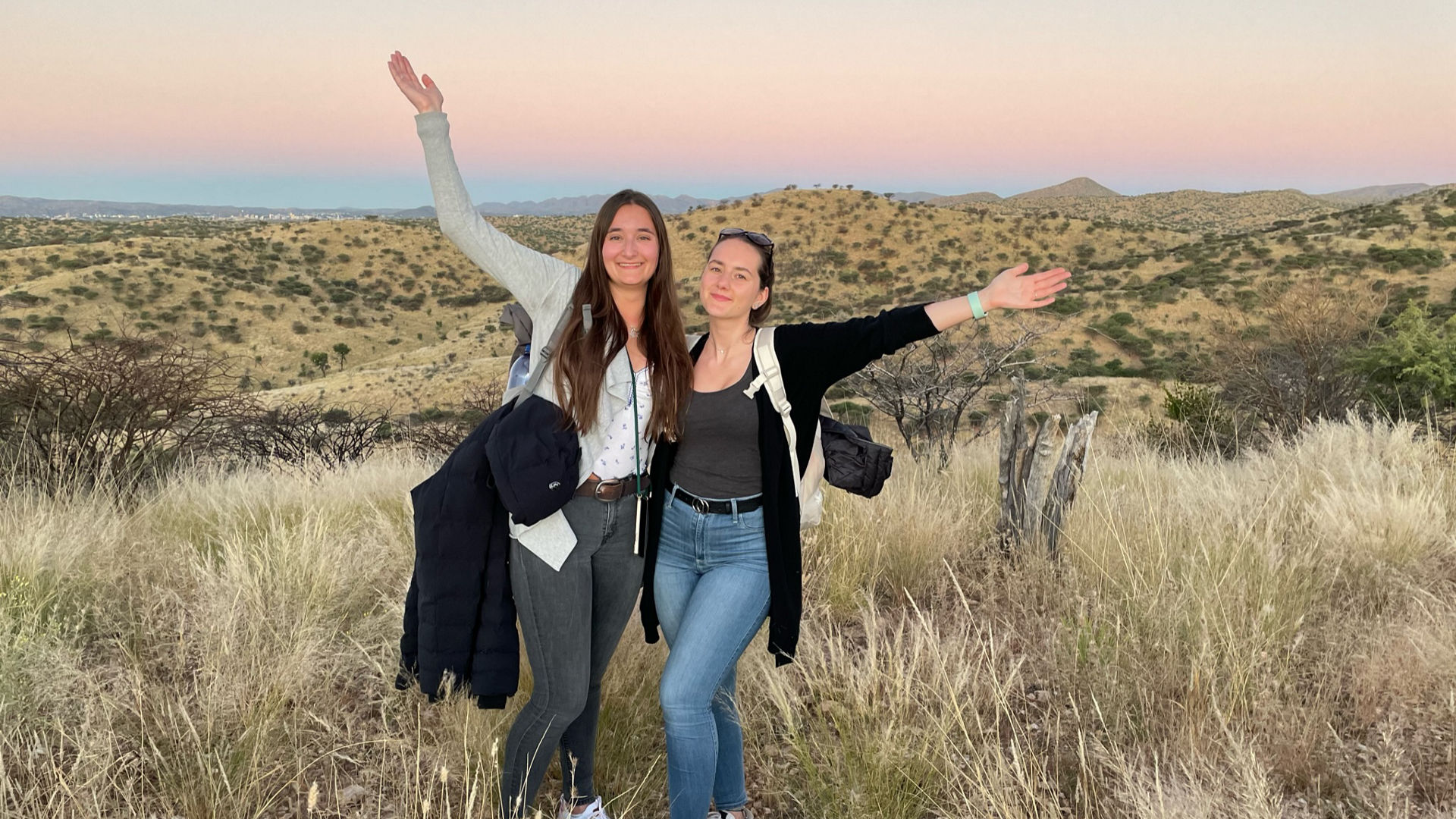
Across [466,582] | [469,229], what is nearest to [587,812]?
[466,582]

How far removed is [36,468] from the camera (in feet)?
18.2

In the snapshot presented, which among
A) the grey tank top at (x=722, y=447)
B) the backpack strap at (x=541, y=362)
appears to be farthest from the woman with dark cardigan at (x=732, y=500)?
the backpack strap at (x=541, y=362)

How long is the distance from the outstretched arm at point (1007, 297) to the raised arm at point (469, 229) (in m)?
1.18

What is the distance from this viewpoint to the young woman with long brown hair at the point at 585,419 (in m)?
2.43

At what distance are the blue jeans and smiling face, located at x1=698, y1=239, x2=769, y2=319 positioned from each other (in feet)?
2.13

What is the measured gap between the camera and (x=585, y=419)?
2.43 meters

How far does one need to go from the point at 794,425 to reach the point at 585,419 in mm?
697

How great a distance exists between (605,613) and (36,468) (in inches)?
205

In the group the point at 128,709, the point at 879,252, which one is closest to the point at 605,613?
the point at 128,709

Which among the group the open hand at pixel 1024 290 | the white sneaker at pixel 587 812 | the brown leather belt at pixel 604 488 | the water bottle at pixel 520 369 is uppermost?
the open hand at pixel 1024 290

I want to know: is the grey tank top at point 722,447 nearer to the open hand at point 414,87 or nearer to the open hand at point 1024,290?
the open hand at point 1024,290

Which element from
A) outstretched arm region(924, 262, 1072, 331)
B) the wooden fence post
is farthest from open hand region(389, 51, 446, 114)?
the wooden fence post

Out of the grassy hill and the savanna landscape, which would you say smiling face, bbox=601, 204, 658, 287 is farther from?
the grassy hill

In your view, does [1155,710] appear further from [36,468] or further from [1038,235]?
[1038,235]
